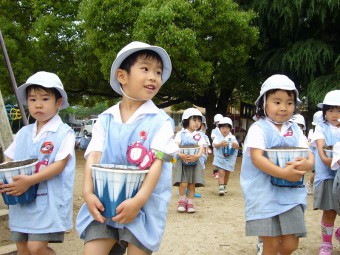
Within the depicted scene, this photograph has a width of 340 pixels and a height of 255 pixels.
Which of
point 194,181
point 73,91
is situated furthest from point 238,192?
point 73,91

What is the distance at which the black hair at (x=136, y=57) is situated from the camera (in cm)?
244

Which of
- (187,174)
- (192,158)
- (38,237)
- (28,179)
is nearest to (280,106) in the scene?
(28,179)

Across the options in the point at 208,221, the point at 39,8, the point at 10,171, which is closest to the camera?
the point at 10,171

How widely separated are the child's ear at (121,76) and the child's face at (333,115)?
2.76m

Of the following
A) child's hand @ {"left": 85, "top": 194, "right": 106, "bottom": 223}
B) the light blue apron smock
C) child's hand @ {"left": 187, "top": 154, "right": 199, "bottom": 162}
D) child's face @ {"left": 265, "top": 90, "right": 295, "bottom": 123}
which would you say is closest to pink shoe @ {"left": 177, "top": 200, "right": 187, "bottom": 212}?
child's hand @ {"left": 187, "top": 154, "right": 199, "bottom": 162}

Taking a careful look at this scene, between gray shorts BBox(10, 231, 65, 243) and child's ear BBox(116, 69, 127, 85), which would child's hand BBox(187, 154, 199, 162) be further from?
child's ear BBox(116, 69, 127, 85)

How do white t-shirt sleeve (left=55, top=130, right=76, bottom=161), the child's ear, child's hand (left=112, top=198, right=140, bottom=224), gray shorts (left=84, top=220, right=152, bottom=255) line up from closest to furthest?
child's hand (left=112, top=198, right=140, bottom=224), gray shorts (left=84, top=220, right=152, bottom=255), the child's ear, white t-shirt sleeve (left=55, top=130, right=76, bottom=161)

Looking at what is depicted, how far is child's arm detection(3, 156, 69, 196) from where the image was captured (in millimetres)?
2734

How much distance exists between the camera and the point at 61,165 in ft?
9.81

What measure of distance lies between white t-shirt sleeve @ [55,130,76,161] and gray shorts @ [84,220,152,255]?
83cm

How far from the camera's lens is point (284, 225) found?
9.86ft

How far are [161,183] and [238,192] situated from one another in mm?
6716

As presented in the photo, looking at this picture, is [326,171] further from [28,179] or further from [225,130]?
[225,130]

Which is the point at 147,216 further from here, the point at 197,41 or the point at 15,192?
the point at 197,41
